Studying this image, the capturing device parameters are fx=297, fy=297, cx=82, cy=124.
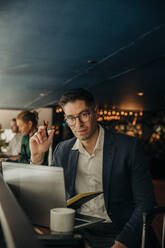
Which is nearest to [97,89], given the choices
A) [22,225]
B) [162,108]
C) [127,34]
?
[162,108]

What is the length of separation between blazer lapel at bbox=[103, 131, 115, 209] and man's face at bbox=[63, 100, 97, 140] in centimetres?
13

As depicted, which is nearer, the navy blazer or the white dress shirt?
the navy blazer

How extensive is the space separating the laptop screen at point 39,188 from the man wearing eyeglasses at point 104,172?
42cm

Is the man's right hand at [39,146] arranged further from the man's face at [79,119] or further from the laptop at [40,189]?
the laptop at [40,189]

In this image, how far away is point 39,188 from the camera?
1.41 meters

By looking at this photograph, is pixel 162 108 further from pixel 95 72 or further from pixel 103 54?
pixel 103 54

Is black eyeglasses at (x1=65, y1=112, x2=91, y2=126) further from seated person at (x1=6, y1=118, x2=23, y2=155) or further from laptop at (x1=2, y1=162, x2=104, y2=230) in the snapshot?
seated person at (x1=6, y1=118, x2=23, y2=155)

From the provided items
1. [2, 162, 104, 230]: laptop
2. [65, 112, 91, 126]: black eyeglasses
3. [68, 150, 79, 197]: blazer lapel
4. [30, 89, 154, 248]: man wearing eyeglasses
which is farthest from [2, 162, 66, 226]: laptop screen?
[65, 112, 91, 126]: black eyeglasses

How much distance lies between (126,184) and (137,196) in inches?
4.3

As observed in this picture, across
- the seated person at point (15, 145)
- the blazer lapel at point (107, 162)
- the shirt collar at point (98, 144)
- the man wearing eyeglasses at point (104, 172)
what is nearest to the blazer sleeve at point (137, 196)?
the man wearing eyeglasses at point (104, 172)

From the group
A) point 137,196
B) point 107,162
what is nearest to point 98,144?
point 107,162

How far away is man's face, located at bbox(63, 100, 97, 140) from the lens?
2092mm

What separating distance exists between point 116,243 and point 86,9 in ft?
9.73

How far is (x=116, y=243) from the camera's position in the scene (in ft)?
5.77
